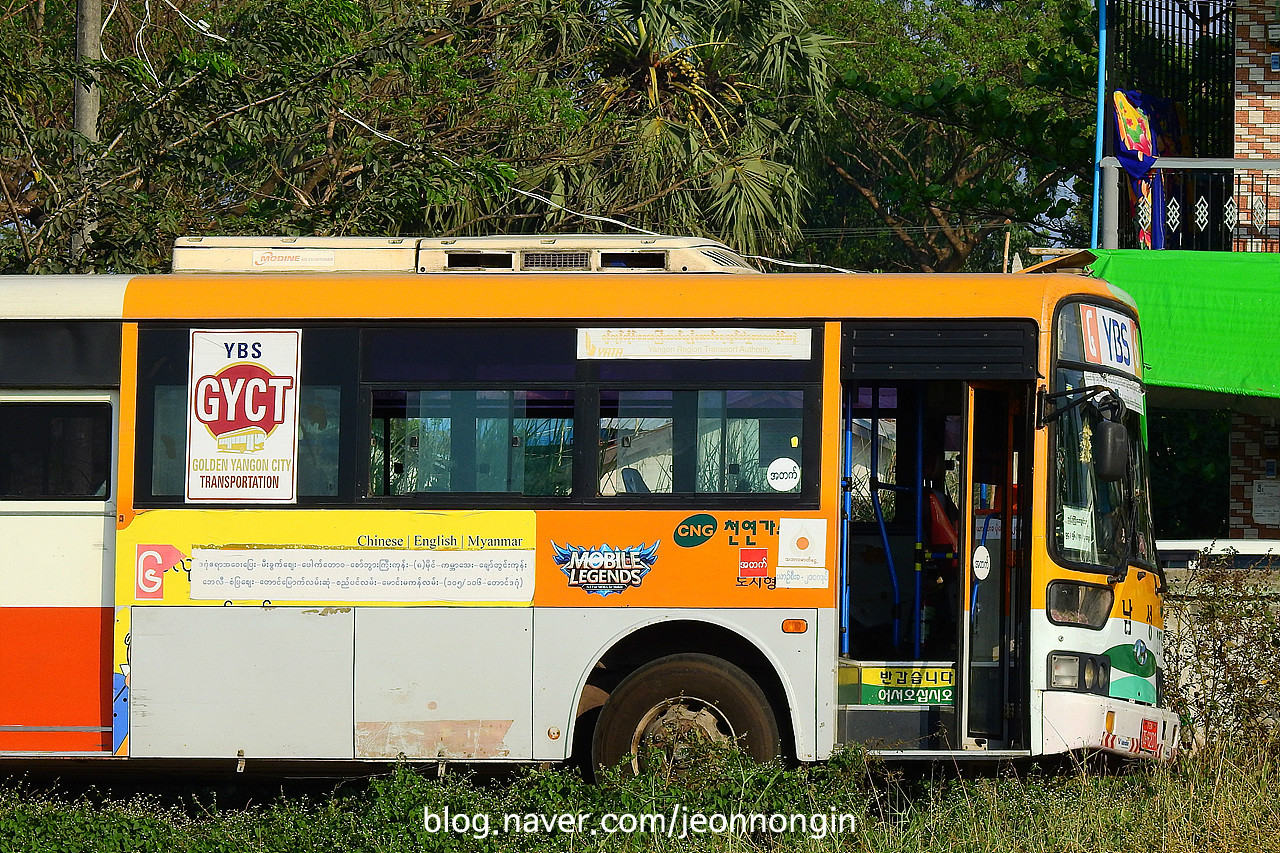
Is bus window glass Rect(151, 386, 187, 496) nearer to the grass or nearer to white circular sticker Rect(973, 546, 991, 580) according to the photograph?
the grass

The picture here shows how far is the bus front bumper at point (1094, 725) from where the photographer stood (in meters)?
7.33

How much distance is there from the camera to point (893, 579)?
27.1ft

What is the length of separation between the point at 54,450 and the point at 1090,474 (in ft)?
19.2

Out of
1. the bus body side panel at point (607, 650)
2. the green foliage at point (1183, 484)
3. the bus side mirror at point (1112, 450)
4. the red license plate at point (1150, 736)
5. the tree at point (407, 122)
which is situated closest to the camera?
the bus side mirror at point (1112, 450)

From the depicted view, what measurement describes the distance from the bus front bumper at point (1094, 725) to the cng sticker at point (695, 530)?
1971mm

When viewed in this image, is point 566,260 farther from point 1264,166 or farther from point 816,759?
point 1264,166

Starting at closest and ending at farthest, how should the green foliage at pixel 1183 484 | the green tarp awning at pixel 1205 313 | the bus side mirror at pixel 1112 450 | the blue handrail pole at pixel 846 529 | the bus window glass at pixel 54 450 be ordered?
1. the bus side mirror at pixel 1112 450
2. the blue handrail pole at pixel 846 529
3. the bus window glass at pixel 54 450
4. the green tarp awning at pixel 1205 313
5. the green foliage at pixel 1183 484

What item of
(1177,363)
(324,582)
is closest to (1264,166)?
(1177,363)

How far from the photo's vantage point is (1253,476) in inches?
566

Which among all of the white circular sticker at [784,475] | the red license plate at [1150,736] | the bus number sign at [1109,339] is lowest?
the red license plate at [1150,736]

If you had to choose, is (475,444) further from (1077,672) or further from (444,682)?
(1077,672)

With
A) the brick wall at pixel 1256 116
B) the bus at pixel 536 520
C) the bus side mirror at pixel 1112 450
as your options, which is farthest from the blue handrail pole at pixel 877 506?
the brick wall at pixel 1256 116

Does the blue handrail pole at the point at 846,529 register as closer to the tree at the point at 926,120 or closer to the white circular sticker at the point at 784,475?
the white circular sticker at the point at 784,475

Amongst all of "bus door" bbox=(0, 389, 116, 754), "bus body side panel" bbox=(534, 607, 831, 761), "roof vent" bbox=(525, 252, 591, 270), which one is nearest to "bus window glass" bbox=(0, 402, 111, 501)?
"bus door" bbox=(0, 389, 116, 754)
